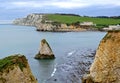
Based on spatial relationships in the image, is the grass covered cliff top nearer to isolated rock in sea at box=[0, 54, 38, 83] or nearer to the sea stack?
isolated rock in sea at box=[0, 54, 38, 83]

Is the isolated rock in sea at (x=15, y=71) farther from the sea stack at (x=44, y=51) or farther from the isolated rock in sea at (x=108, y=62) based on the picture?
the sea stack at (x=44, y=51)

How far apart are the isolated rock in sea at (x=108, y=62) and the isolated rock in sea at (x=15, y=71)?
49.6ft

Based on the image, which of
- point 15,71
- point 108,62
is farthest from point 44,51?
point 15,71

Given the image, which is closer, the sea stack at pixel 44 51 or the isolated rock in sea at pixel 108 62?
the isolated rock in sea at pixel 108 62

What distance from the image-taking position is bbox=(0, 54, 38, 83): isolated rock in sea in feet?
99.2

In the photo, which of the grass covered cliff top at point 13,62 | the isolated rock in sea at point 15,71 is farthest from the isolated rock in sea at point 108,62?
the grass covered cliff top at point 13,62

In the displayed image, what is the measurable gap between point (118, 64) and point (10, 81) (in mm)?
17422

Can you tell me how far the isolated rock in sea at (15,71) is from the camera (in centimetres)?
3025

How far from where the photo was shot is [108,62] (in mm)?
44594

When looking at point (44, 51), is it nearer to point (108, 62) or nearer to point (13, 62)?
point (108, 62)

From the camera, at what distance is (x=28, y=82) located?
30922mm

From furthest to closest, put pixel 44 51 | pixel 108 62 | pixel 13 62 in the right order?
pixel 44 51, pixel 108 62, pixel 13 62

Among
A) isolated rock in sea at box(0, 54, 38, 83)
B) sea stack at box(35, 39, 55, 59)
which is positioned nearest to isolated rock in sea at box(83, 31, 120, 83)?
isolated rock in sea at box(0, 54, 38, 83)

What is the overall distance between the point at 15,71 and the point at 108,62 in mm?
17209
